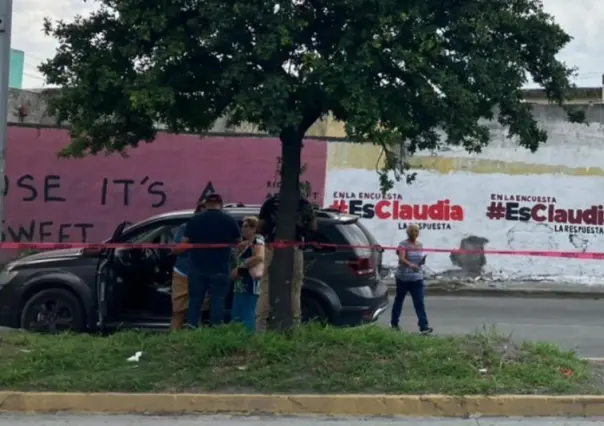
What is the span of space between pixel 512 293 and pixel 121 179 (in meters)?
8.62

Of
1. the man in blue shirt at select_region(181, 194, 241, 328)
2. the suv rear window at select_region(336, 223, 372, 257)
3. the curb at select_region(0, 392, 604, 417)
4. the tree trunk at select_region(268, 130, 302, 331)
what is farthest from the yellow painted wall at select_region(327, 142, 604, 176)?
the curb at select_region(0, 392, 604, 417)

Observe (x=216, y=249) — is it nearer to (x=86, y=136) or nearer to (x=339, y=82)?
(x=86, y=136)

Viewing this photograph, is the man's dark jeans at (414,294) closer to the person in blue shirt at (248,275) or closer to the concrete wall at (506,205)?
the person in blue shirt at (248,275)

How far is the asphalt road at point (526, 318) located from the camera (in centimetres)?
1328

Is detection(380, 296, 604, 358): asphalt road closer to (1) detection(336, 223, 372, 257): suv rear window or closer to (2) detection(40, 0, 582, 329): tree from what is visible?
(1) detection(336, 223, 372, 257): suv rear window

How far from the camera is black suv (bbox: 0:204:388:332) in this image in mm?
11383

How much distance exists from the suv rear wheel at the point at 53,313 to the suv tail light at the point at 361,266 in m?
3.20

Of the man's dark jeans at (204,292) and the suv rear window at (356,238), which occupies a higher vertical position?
the suv rear window at (356,238)

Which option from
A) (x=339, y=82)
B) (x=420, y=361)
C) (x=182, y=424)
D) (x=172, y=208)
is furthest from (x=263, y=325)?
(x=172, y=208)

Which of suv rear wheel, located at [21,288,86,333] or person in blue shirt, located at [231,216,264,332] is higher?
person in blue shirt, located at [231,216,264,332]

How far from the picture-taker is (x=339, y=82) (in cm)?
791

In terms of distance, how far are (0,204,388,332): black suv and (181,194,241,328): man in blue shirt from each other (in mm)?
897

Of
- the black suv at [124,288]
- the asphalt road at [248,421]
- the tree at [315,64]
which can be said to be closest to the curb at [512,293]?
the black suv at [124,288]

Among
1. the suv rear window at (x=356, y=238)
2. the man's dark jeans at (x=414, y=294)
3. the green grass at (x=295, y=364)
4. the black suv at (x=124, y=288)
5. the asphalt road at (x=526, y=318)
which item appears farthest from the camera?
the asphalt road at (x=526, y=318)
